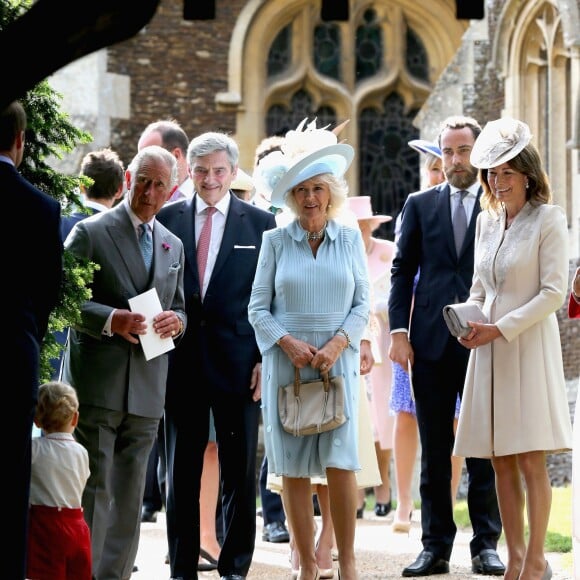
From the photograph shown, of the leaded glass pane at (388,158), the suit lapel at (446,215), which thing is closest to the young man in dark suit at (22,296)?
the suit lapel at (446,215)

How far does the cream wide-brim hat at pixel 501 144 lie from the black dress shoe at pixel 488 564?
226 centimetres

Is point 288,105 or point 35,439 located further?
point 288,105

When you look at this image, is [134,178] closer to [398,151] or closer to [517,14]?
[517,14]

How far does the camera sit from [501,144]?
7918mm

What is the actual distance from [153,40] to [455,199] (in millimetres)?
12271

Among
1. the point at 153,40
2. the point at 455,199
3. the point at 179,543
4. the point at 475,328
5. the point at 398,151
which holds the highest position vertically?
the point at 153,40

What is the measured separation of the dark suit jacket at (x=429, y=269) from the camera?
8945mm

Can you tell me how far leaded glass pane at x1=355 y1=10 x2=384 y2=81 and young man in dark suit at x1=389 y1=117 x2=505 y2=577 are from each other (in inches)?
501

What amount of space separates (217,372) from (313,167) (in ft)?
4.01

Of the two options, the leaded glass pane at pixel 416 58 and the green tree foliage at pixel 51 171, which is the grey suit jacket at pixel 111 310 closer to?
the green tree foliage at pixel 51 171

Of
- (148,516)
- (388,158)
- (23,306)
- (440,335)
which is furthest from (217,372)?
(388,158)

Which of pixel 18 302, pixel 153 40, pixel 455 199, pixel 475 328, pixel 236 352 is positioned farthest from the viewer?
pixel 153 40

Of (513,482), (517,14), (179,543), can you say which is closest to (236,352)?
(179,543)

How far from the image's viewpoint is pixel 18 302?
6223 mm
